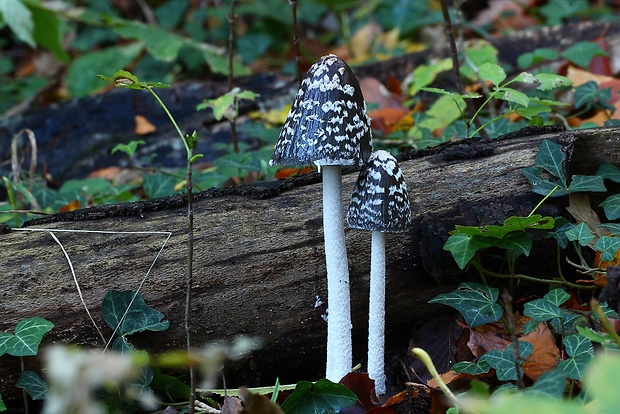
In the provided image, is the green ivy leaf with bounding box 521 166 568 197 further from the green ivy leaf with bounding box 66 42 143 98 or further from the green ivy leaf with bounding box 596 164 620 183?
the green ivy leaf with bounding box 66 42 143 98

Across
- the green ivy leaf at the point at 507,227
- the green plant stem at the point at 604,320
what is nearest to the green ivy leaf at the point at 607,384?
the green plant stem at the point at 604,320

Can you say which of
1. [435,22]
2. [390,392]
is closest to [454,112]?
[390,392]

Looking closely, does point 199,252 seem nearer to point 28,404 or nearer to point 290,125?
point 290,125

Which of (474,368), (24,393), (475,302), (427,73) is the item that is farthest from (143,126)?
(474,368)

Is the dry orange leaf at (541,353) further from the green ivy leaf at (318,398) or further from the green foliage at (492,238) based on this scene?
the green ivy leaf at (318,398)

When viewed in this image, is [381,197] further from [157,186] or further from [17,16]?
[17,16]

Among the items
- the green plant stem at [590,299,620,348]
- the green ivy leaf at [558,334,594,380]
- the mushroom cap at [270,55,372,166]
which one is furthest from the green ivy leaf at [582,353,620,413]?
the mushroom cap at [270,55,372,166]
